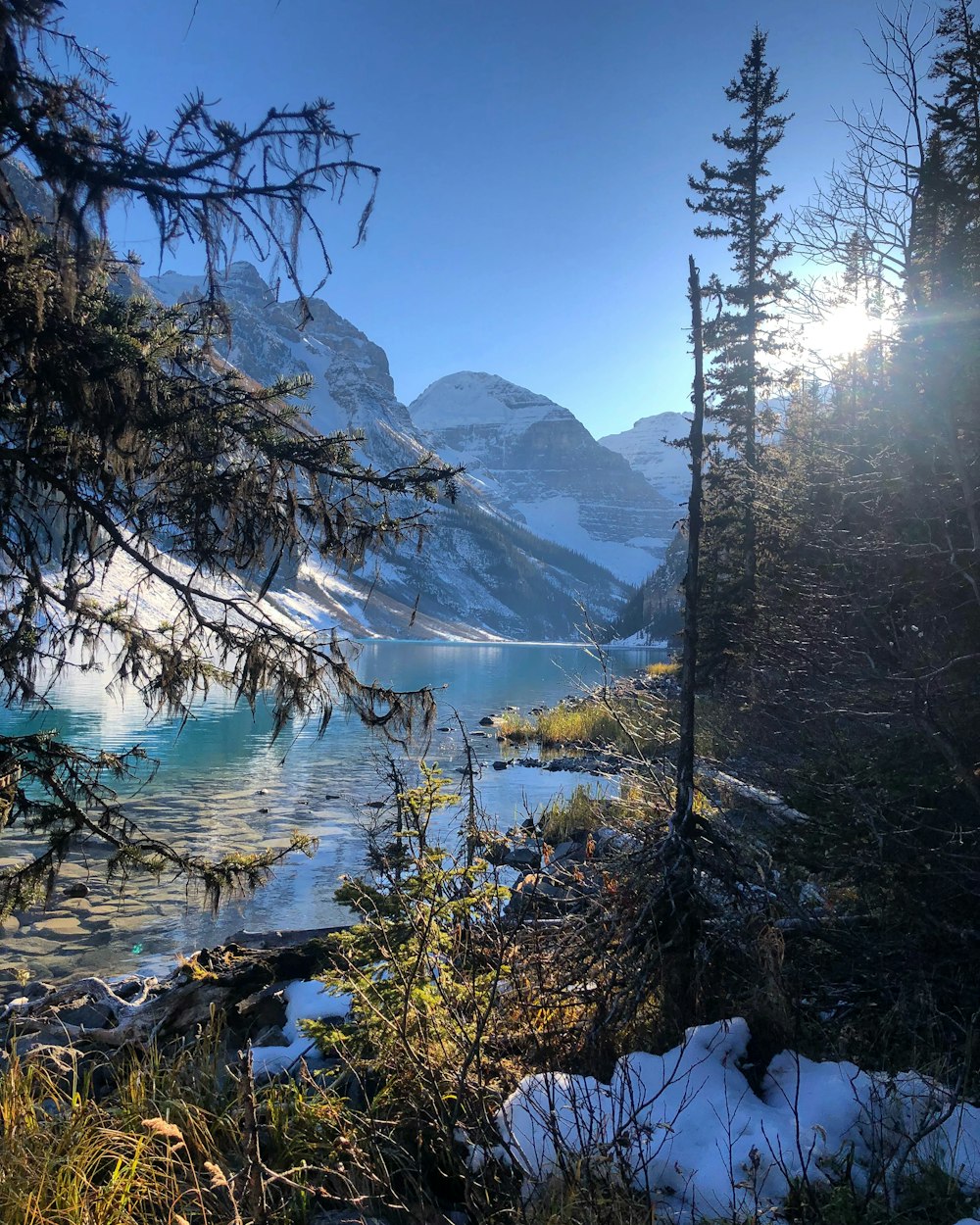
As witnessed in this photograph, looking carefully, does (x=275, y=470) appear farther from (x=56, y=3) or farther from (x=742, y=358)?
(x=742, y=358)

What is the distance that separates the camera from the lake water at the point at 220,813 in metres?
8.62

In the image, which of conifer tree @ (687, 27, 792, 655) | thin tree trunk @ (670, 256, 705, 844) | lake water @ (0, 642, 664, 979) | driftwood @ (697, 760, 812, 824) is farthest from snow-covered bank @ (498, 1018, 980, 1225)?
conifer tree @ (687, 27, 792, 655)

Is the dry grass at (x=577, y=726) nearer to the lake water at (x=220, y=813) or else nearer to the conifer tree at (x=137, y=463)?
the lake water at (x=220, y=813)

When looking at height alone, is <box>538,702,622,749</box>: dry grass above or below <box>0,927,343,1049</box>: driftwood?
below

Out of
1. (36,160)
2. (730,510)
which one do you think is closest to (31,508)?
(36,160)

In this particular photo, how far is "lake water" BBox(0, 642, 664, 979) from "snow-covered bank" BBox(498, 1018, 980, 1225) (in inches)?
54.4

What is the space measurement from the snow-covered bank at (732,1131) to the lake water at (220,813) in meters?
1.38

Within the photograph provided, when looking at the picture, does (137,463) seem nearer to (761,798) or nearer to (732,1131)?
(732,1131)

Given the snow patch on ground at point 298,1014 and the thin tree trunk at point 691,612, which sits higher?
the thin tree trunk at point 691,612

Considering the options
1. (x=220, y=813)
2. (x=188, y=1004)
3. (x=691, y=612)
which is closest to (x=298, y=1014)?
(x=188, y=1004)

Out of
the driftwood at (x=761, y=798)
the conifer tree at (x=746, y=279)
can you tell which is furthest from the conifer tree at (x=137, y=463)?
the conifer tree at (x=746, y=279)

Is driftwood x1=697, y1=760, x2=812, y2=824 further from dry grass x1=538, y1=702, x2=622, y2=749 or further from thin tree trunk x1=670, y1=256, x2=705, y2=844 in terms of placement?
dry grass x1=538, y1=702, x2=622, y2=749

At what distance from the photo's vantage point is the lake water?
8617 mm

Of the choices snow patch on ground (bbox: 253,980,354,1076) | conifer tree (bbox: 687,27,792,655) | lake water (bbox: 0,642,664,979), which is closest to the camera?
snow patch on ground (bbox: 253,980,354,1076)
